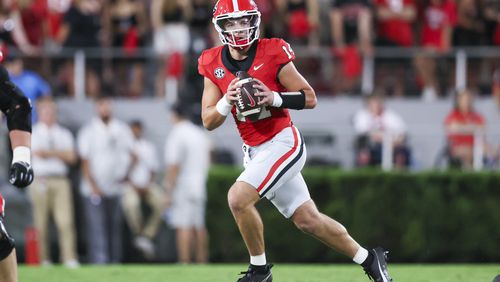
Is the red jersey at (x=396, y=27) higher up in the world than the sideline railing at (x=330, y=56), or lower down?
higher up

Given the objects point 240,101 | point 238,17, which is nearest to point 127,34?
point 238,17

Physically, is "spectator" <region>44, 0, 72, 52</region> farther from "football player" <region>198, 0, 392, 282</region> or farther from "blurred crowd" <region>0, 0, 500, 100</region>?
"football player" <region>198, 0, 392, 282</region>

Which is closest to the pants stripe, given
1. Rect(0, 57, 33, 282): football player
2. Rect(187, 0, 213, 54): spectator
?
Rect(0, 57, 33, 282): football player

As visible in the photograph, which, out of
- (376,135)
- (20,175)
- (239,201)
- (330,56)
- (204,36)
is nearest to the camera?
(20,175)

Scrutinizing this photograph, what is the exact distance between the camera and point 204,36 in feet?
49.2

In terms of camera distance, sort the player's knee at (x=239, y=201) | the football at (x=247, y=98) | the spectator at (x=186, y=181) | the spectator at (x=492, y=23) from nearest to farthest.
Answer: the football at (x=247, y=98) < the player's knee at (x=239, y=201) < the spectator at (x=186, y=181) < the spectator at (x=492, y=23)

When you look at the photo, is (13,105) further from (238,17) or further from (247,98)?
(238,17)

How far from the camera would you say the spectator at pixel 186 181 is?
42.3 ft

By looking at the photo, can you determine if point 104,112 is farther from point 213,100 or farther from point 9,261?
point 9,261

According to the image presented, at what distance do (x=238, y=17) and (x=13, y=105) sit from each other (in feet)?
5.81

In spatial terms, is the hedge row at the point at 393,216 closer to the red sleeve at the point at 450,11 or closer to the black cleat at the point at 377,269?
the red sleeve at the point at 450,11

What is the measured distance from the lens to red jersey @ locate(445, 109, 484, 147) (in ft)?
43.7

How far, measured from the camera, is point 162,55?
1500cm

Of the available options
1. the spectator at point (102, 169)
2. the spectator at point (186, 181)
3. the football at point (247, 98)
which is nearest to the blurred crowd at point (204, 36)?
the spectator at point (102, 169)
